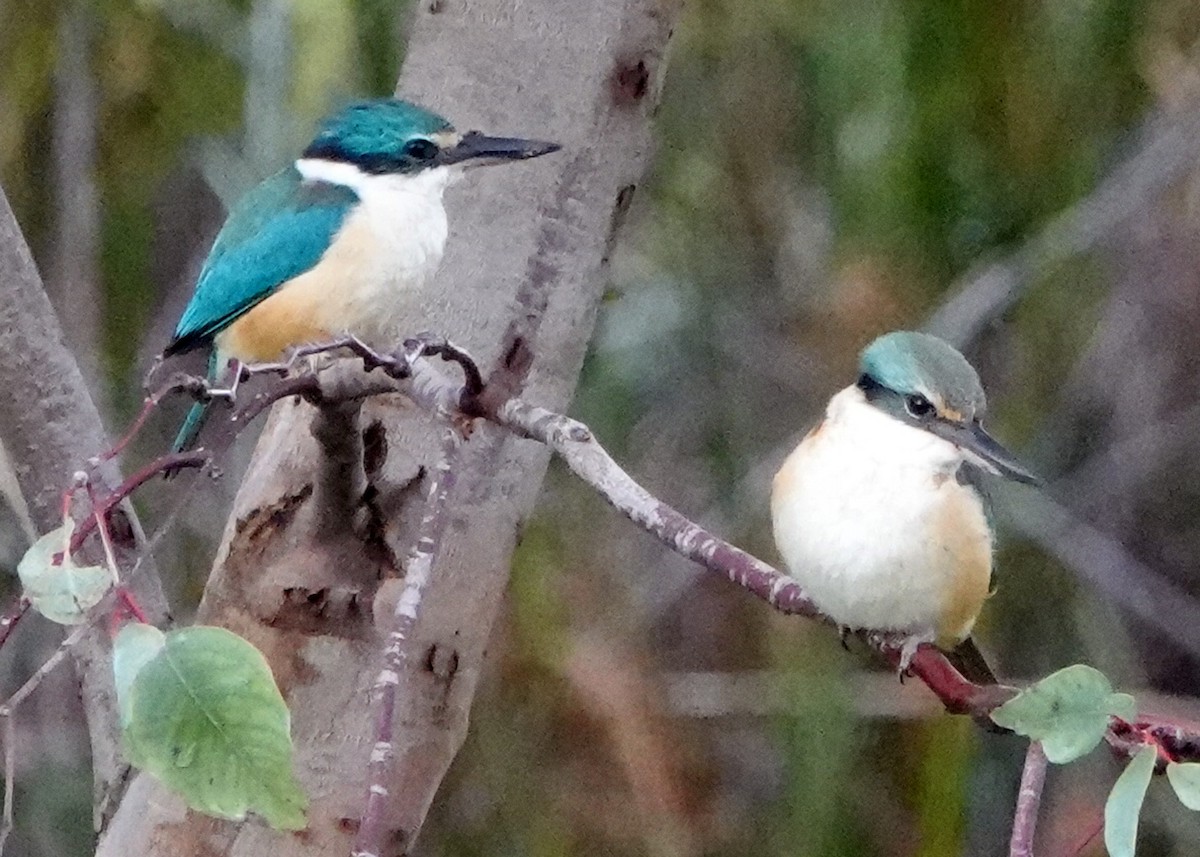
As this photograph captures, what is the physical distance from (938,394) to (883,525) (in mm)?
82

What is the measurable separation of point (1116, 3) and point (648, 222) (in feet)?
2.21

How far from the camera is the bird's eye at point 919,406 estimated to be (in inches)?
36.3

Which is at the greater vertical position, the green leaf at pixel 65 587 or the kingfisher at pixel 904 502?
the kingfisher at pixel 904 502

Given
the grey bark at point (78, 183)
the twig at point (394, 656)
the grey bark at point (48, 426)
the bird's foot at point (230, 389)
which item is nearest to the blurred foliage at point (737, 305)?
the grey bark at point (78, 183)

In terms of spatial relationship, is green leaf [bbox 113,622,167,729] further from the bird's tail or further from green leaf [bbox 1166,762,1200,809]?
the bird's tail

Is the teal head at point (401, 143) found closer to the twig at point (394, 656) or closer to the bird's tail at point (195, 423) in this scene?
the bird's tail at point (195, 423)

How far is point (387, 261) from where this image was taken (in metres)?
1.04

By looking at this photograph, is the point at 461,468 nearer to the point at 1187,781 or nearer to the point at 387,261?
the point at 387,261

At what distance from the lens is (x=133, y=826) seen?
985 mm

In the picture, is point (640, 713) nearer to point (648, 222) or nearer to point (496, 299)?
point (648, 222)

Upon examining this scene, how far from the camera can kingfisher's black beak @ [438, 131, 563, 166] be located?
100 centimetres

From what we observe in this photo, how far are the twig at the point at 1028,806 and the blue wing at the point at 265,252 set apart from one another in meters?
0.66

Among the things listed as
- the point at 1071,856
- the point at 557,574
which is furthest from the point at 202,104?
the point at 1071,856

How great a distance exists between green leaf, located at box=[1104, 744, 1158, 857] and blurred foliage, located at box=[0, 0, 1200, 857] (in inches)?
25.7
